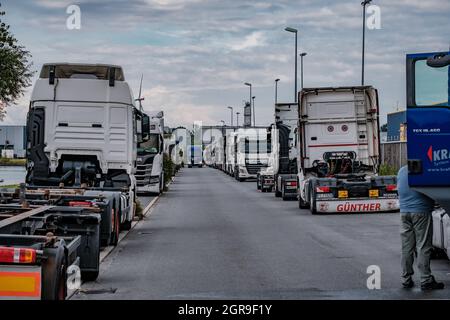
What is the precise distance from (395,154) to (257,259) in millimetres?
30630

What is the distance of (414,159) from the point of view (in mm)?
10562

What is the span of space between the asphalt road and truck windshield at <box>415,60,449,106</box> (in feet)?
7.62

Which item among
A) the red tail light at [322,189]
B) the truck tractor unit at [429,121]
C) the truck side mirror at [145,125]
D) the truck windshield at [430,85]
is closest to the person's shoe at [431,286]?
the truck tractor unit at [429,121]

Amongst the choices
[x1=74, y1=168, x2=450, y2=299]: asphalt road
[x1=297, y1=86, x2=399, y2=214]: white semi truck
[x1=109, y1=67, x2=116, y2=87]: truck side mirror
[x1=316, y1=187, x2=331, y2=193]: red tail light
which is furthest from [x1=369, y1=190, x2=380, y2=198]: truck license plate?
[x1=109, y1=67, x2=116, y2=87]: truck side mirror

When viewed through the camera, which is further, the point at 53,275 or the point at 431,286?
the point at 431,286

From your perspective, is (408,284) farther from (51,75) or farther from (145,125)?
(145,125)

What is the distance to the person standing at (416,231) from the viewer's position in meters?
11.5

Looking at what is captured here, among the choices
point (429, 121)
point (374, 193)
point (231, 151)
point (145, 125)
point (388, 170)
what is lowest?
point (374, 193)

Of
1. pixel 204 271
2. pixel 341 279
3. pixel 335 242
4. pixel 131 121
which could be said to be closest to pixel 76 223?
pixel 204 271

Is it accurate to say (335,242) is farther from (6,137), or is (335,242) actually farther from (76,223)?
(6,137)

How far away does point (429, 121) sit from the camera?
10.4m

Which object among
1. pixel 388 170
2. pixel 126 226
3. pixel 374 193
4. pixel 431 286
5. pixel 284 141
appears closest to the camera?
pixel 431 286

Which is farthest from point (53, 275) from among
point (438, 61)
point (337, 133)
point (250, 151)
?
point (250, 151)

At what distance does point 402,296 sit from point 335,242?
7.03 m
